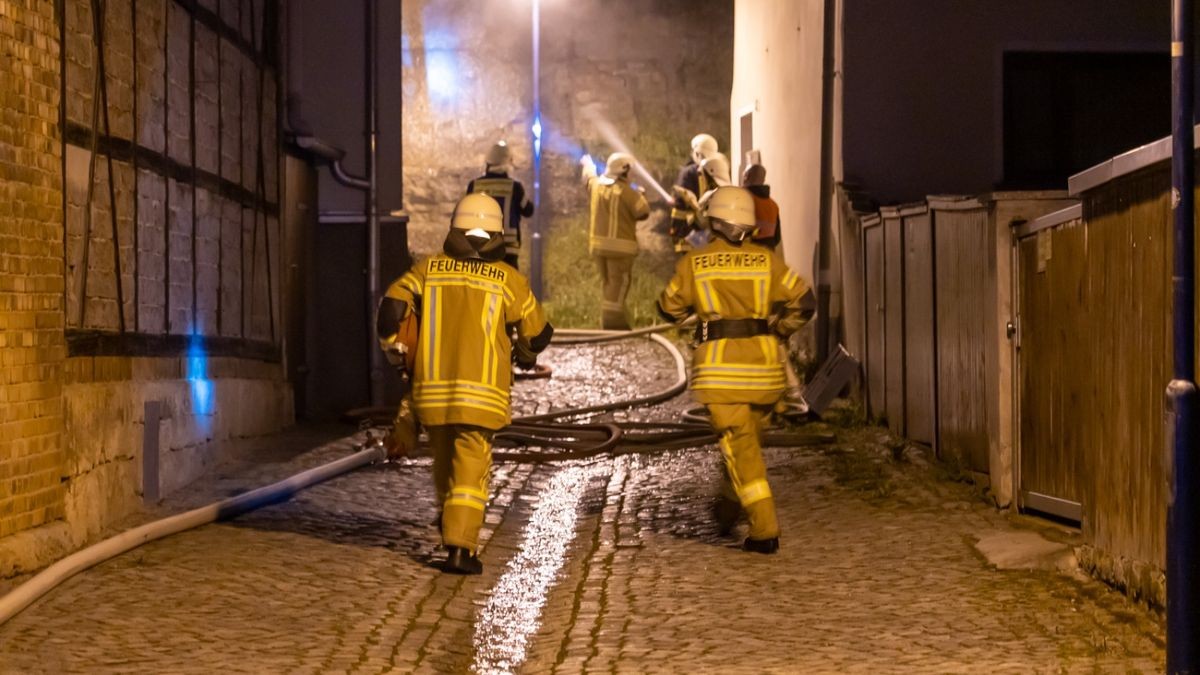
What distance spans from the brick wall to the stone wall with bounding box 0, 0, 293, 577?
0.01m

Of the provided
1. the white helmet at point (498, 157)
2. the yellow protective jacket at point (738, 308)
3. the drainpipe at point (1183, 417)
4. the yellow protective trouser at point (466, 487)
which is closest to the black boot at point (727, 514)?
the yellow protective jacket at point (738, 308)

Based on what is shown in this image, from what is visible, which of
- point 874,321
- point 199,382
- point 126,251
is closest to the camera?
point 126,251

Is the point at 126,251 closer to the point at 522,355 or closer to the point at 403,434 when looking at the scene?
the point at 403,434

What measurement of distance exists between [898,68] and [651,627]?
968 centimetres

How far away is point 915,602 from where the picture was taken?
23.4 ft

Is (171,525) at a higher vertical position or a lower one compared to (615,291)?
lower

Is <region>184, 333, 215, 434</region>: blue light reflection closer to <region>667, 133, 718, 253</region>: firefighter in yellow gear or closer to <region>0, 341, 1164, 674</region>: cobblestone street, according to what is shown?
<region>0, 341, 1164, 674</region>: cobblestone street

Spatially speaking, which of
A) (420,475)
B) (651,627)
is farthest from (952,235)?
(651,627)

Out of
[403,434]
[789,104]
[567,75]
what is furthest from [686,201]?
[567,75]

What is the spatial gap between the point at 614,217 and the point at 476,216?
38.3 ft

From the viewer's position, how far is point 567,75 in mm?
28688

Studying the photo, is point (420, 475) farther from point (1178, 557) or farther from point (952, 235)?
point (1178, 557)

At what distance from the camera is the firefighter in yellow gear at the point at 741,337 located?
28.0 ft

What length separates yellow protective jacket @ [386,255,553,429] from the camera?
803 cm
